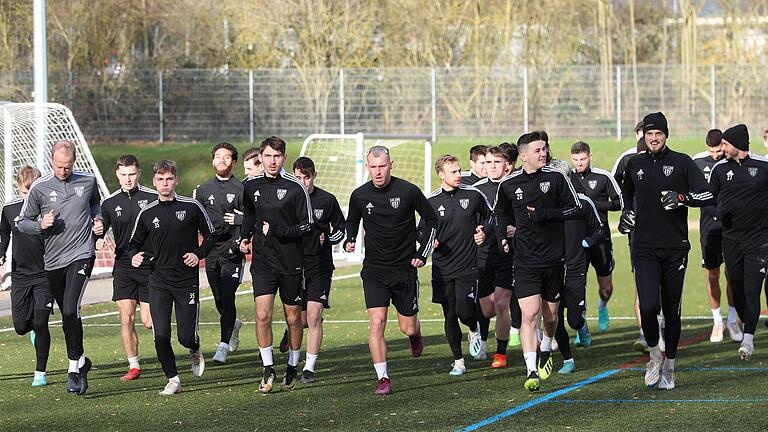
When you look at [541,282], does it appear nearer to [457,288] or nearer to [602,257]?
[457,288]

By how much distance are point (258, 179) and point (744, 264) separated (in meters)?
5.00

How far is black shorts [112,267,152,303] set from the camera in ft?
39.1

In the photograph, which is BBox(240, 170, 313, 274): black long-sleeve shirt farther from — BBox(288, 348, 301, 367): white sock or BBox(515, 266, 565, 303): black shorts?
BBox(515, 266, 565, 303): black shorts

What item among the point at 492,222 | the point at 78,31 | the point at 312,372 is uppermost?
the point at 78,31

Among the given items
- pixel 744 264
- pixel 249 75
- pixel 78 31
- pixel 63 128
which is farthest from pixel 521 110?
pixel 744 264

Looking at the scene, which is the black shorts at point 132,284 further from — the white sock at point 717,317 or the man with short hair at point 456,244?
the white sock at point 717,317

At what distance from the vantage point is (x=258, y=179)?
11.3 meters

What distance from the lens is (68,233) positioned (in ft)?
36.8

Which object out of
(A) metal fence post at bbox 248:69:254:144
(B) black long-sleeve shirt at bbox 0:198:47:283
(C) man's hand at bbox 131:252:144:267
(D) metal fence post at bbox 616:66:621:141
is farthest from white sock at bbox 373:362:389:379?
(D) metal fence post at bbox 616:66:621:141

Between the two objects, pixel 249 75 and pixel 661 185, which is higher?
pixel 249 75

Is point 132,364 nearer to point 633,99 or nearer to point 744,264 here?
point 744,264

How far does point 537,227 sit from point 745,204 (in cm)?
282

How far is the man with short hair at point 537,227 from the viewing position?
1119cm

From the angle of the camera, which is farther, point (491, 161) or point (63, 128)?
point (63, 128)
